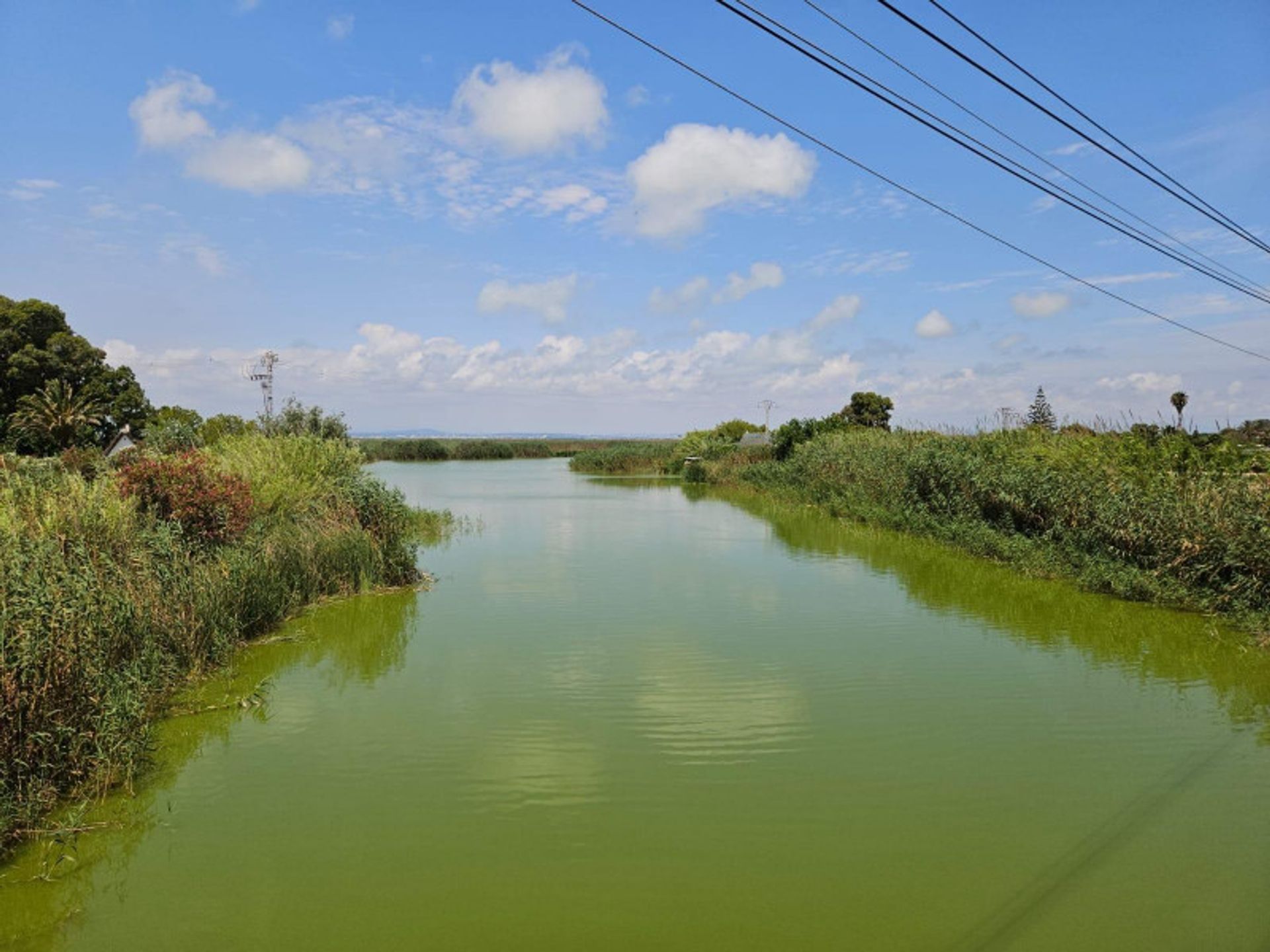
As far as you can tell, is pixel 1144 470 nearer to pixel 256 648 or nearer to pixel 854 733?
pixel 854 733

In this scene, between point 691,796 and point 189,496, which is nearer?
point 691,796

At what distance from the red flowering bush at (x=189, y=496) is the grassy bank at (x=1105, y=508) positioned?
13.0 metres

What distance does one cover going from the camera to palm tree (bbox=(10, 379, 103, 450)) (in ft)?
97.8

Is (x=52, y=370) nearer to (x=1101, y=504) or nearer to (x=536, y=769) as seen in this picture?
(x=536, y=769)

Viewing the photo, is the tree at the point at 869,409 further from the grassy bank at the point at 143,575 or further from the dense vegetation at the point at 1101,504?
the grassy bank at the point at 143,575

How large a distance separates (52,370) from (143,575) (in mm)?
35300

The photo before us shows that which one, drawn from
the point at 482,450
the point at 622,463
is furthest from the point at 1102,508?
the point at 482,450

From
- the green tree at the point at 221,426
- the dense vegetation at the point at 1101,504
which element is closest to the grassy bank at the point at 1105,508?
the dense vegetation at the point at 1101,504

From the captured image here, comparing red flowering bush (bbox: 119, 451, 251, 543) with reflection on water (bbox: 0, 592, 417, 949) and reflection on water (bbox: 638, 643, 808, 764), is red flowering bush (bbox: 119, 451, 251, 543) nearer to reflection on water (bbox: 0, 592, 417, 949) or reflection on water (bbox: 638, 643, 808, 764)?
reflection on water (bbox: 0, 592, 417, 949)

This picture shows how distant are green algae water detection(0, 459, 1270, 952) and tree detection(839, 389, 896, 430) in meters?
49.7

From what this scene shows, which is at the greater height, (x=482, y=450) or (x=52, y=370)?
(x=52, y=370)

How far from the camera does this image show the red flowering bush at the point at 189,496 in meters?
10.4

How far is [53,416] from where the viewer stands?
3034 cm

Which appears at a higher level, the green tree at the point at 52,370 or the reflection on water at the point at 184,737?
the green tree at the point at 52,370
